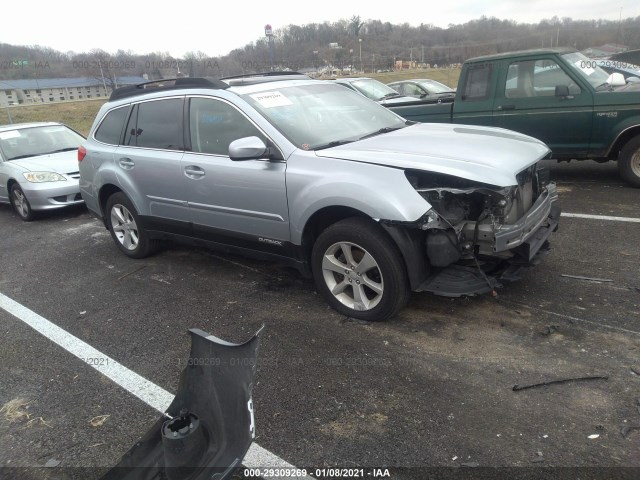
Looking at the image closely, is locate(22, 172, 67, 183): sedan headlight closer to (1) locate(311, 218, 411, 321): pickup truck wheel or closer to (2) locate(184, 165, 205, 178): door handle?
(2) locate(184, 165, 205, 178): door handle

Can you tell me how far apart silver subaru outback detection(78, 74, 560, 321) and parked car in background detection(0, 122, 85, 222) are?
323cm

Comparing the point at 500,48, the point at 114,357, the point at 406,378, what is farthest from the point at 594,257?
the point at 500,48

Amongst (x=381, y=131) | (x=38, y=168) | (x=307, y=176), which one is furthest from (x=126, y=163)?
(x=38, y=168)

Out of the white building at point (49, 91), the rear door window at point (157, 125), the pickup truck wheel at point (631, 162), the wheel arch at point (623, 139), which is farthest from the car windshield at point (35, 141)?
the white building at point (49, 91)

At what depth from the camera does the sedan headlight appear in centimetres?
782

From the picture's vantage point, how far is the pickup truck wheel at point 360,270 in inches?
132

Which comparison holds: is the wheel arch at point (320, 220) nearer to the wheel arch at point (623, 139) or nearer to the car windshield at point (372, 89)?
the wheel arch at point (623, 139)

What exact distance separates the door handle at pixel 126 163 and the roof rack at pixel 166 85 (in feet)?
2.31

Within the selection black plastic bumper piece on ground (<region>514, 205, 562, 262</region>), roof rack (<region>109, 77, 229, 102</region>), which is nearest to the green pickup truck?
black plastic bumper piece on ground (<region>514, 205, 562, 262</region>)

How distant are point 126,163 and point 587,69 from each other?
6071mm

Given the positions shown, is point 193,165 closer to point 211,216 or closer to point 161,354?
point 211,216

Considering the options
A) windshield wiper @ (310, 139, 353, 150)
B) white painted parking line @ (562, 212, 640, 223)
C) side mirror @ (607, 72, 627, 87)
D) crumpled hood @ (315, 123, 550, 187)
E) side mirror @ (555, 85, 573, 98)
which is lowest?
white painted parking line @ (562, 212, 640, 223)

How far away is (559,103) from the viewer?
6520mm

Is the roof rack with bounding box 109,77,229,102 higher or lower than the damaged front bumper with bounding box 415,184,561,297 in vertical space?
higher
